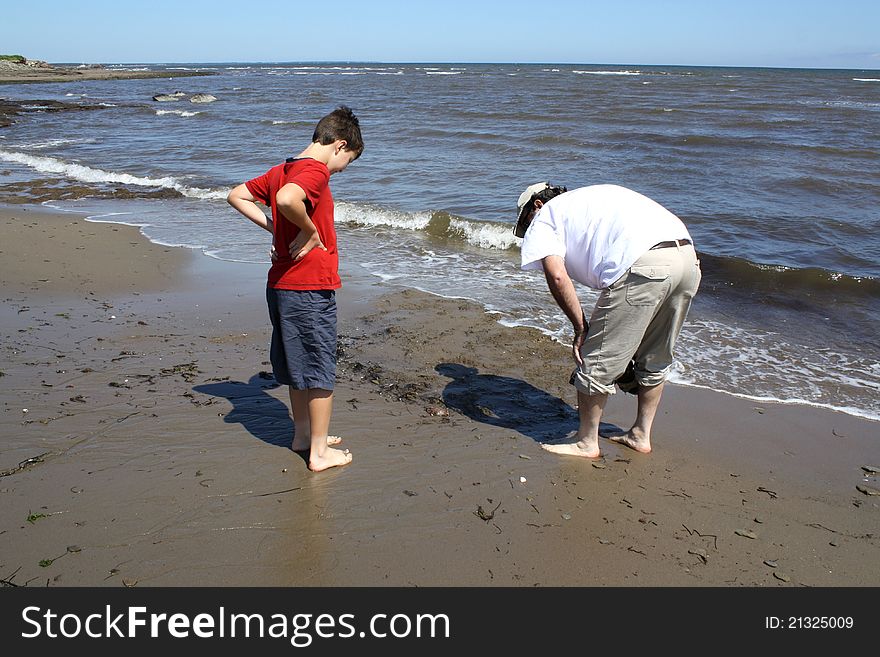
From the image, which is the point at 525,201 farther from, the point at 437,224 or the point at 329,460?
the point at 437,224

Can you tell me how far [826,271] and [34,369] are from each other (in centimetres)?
781

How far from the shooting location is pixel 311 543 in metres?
2.88

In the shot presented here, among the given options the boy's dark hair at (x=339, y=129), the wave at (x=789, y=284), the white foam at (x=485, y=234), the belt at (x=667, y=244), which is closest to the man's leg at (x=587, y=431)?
the belt at (x=667, y=244)

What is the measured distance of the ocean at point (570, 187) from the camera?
20.0 ft

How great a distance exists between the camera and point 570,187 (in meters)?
12.4

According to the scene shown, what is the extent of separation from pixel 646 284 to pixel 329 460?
1807 millimetres

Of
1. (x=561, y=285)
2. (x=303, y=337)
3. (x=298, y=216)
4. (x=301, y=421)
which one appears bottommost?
(x=301, y=421)

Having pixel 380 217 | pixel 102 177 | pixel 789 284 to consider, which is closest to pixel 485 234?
pixel 380 217

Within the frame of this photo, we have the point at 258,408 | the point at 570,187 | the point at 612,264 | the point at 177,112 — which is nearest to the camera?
the point at 612,264

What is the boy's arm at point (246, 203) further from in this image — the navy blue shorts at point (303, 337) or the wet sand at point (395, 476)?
the wet sand at point (395, 476)

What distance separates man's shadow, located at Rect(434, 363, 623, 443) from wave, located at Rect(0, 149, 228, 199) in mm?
8856

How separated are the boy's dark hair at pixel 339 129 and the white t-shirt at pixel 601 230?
0.97 meters

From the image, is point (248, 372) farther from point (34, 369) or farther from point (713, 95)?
point (713, 95)
